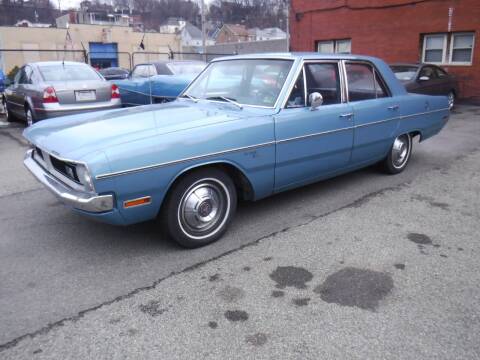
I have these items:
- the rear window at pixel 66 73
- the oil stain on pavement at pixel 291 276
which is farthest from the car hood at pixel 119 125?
the rear window at pixel 66 73

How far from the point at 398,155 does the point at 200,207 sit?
339 centimetres

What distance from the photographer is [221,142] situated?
3646 millimetres

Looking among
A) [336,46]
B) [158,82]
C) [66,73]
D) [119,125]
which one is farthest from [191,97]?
[336,46]

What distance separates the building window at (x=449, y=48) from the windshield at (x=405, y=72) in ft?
14.6

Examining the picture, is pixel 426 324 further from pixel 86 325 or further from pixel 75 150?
pixel 75 150

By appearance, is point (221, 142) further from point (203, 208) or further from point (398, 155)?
point (398, 155)

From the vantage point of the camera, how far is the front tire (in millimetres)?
3537

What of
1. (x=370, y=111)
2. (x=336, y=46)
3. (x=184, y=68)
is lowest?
(x=370, y=111)

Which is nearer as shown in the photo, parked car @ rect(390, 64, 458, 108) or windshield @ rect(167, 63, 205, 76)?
windshield @ rect(167, 63, 205, 76)

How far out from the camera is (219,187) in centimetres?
382

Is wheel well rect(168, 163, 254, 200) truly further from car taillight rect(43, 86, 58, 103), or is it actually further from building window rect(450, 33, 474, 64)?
building window rect(450, 33, 474, 64)

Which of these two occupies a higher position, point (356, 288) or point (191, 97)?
point (191, 97)

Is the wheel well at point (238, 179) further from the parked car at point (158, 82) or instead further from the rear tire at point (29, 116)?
the rear tire at point (29, 116)

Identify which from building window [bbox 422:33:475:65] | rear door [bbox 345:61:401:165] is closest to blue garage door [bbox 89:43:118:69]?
building window [bbox 422:33:475:65]
